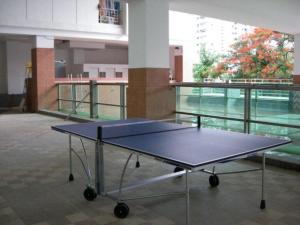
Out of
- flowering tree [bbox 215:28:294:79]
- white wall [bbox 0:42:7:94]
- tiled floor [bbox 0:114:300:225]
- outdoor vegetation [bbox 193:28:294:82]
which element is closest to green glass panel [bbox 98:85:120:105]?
tiled floor [bbox 0:114:300:225]

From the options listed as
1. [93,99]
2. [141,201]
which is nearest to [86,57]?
[93,99]

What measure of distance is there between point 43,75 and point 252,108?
30.7 ft

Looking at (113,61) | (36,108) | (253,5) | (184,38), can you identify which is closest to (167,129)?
(253,5)

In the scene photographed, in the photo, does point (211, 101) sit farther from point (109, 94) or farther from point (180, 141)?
point (109, 94)

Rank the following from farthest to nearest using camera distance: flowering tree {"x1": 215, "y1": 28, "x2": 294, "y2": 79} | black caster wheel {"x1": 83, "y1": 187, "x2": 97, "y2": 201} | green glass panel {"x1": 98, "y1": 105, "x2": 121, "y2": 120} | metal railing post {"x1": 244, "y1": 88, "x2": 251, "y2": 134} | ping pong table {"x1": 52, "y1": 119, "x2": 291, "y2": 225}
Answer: flowering tree {"x1": 215, "y1": 28, "x2": 294, "y2": 79} → green glass panel {"x1": 98, "y1": 105, "x2": 121, "y2": 120} → metal railing post {"x1": 244, "y1": 88, "x2": 251, "y2": 134} → black caster wheel {"x1": 83, "y1": 187, "x2": 97, "y2": 201} → ping pong table {"x1": 52, "y1": 119, "x2": 291, "y2": 225}

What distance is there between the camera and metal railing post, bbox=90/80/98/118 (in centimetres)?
888

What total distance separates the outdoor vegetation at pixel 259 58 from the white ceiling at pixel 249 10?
11696 mm

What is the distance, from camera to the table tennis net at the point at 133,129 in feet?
9.99

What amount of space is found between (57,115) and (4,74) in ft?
23.1

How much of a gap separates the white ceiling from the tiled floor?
151 inches

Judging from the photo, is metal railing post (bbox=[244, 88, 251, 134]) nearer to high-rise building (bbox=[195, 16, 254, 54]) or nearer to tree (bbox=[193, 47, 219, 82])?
high-rise building (bbox=[195, 16, 254, 54])

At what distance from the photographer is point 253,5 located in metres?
7.54

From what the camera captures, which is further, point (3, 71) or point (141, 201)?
point (3, 71)

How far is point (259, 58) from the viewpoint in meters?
21.7
